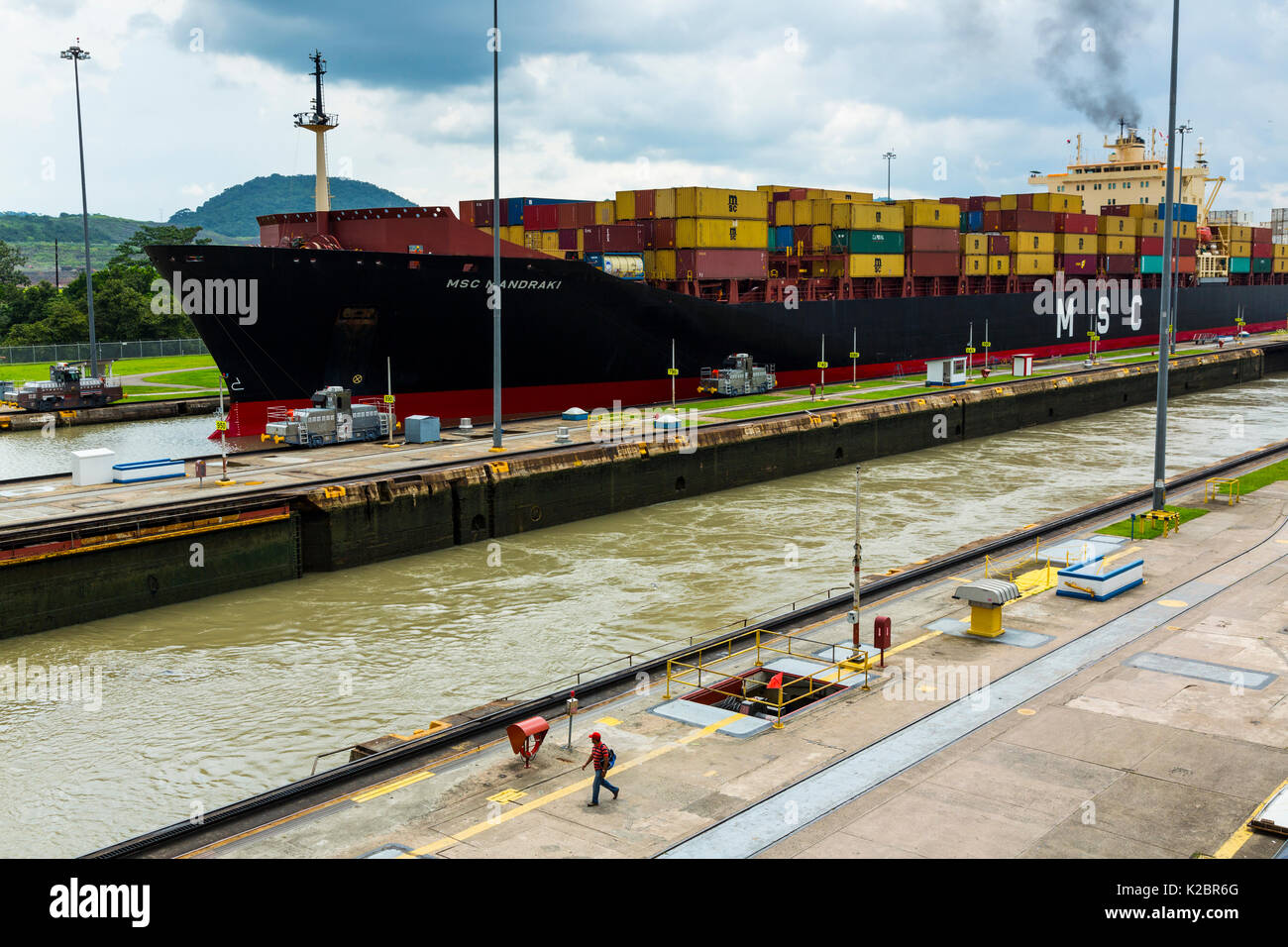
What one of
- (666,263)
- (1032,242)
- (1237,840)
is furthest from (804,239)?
(1237,840)

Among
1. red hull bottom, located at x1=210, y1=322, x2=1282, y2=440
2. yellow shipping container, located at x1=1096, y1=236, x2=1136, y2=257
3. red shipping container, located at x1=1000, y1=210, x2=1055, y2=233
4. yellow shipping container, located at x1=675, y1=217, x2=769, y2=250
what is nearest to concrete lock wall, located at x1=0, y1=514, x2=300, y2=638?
red hull bottom, located at x1=210, y1=322, x2=1282, y2=440

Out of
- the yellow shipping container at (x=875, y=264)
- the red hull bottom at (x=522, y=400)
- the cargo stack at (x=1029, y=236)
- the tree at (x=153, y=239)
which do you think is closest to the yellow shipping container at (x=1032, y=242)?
the cargo stack at (x=1029, y=236)

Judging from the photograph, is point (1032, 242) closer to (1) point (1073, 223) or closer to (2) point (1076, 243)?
(1) point (1073, 223)

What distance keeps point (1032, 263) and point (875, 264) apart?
20.3m

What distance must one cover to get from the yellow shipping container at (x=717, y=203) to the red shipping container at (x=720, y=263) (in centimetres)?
189

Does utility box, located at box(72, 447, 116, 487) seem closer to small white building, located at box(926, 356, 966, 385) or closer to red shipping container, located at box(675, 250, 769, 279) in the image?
red shipping container, located at box(675, 250, 769, 279)

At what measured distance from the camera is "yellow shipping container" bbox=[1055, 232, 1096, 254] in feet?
275

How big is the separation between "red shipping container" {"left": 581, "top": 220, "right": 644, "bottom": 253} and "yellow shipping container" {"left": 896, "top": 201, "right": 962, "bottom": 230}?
21.9m

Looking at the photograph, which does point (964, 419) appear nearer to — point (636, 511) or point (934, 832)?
point (636, 511)

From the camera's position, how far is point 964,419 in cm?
5722

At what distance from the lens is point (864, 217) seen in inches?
2596
